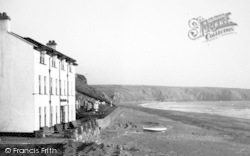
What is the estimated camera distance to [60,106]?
31078 millimetres

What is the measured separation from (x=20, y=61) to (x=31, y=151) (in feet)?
29.8

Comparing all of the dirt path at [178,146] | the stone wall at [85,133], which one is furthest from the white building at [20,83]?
the dirt path at [178,146]

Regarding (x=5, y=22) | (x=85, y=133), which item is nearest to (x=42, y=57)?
(x=5, y=22)

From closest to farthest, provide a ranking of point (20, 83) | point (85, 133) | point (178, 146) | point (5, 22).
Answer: point (20, 83) < point (5, 22) < point (85, 133) < point (178, 146)

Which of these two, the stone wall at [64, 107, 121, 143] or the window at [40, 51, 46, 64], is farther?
the window at [40, 51, 46, 64]

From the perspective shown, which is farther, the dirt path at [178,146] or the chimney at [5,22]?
the dirt path at [178,146]

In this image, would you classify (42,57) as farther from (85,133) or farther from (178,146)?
(178,146)

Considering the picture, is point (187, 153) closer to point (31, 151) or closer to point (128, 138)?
point (128, 138)

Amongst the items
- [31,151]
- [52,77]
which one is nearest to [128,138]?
[52,77]

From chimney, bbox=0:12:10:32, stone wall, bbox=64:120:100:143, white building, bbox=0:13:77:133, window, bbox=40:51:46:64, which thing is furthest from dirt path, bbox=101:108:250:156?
chimney, bbox=0:12:10:32

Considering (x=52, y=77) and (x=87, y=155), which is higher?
(x=52, y=77)

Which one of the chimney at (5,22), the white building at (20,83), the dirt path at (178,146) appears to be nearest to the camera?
the white building at (20,83)

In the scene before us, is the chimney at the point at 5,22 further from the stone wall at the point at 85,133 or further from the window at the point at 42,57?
the stone wall at the point at 85,133

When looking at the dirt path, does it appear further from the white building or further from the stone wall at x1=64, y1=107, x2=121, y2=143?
the white building
